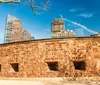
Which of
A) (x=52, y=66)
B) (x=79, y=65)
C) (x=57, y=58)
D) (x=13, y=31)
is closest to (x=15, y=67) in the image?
(x=52, y=66)

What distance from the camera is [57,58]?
1082 centimetres

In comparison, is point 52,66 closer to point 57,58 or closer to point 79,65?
point 57,58

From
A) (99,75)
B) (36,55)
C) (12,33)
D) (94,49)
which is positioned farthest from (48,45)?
(12,33)

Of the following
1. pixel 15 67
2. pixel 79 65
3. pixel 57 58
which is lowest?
pixel 15 67

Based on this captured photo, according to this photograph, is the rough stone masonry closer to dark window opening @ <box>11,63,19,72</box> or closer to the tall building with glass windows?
dark window opening @ <box>11,63,19,72</box>

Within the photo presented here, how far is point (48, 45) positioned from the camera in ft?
36.4

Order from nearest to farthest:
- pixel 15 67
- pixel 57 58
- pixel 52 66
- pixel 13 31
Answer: pixel 57 58 → pixel 52 66 → pixel 15 67 → pixel 13 31

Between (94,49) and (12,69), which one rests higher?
(94,49)

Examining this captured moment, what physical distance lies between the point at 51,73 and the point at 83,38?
281cm

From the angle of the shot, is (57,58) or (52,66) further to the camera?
(52,66)

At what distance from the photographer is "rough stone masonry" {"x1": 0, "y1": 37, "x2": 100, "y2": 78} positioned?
1045 centimetres

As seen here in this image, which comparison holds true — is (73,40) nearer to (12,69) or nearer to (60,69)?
(60,69)

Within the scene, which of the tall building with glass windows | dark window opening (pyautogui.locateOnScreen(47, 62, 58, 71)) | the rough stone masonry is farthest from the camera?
the tall building with glass windows

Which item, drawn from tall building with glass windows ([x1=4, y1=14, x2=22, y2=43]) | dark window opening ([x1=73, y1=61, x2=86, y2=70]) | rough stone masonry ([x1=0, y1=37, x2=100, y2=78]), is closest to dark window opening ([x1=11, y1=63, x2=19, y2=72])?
rough stone masonry ([x1=0, y1=37, x2=100, y2=78])
